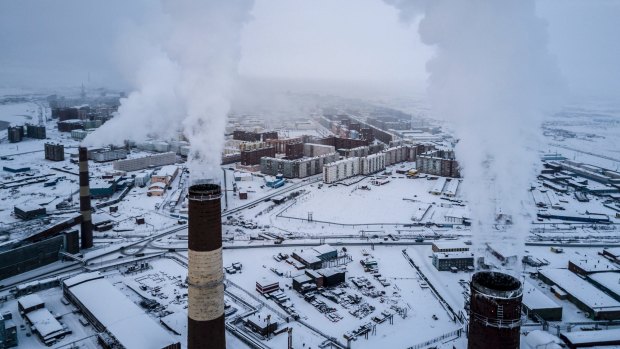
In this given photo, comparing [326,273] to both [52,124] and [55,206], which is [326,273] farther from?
[52,124]

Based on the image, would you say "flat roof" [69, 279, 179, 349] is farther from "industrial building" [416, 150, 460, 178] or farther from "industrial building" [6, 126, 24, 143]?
"industrial building" [6, 126, 24, 143]

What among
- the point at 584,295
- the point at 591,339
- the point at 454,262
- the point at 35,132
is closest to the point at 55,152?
the point at 35,132

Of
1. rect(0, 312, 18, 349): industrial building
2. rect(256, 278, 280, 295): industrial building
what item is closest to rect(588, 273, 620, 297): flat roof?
rect(256, 278, 280, 295): industrial building

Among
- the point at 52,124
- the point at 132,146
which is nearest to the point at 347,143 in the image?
the point at 132,146

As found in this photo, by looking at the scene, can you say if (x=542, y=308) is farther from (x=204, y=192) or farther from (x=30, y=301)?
(x=30, y=301)

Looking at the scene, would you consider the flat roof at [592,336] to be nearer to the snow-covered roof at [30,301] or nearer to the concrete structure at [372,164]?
the snow-covered roof at [30,301]
